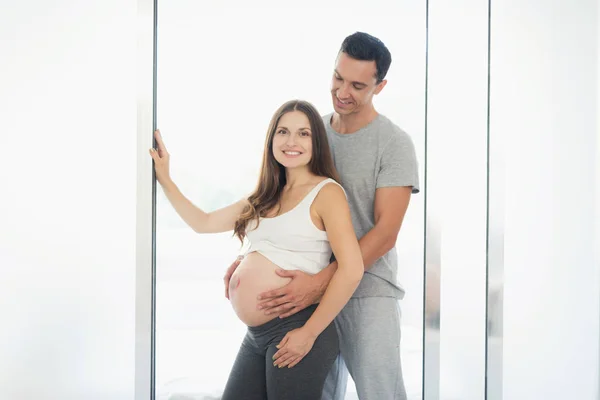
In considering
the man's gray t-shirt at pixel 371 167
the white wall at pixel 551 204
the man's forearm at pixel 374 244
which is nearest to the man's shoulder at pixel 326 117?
the man's gray t-shirt at pixel 371 167

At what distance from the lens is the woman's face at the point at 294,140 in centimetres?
159

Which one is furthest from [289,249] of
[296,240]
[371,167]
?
[371,167]

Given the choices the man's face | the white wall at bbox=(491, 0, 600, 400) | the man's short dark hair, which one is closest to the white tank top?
the man's face

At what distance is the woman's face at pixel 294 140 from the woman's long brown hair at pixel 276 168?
0.01 m

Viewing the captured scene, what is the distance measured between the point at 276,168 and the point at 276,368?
52cm

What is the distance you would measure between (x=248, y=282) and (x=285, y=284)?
94 mm

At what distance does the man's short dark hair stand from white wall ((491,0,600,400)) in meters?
0.39

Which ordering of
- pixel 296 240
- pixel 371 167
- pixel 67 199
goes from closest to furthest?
pixel 67 199 < pixel 296 240 < pixel 371 167

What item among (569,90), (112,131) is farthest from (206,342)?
(569,90)

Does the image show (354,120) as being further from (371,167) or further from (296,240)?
(296,240)

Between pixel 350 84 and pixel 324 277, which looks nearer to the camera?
pixel 324 277

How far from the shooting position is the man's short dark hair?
1.70m

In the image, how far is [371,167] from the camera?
5.55 feet

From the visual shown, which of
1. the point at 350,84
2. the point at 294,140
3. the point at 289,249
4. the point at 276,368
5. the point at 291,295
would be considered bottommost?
the point at 276,368
